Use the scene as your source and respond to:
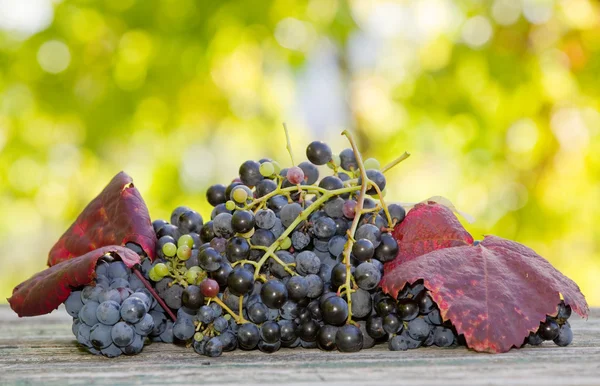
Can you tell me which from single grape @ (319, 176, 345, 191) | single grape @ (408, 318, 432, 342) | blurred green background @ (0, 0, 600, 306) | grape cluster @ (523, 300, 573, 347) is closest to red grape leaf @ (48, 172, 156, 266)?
single grape @ (319, 176, 345, 191)

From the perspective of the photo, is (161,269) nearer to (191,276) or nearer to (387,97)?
(191,276)

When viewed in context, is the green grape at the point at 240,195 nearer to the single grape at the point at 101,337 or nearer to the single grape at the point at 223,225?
the single grape at the point at 223,225

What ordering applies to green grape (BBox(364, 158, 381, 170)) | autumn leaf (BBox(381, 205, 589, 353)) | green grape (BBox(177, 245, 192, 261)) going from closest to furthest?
1. autumn leaf (BBox(381, 205, 589, 353))
2. green grape (BBox(177, 245, 192, 261))
3. green grape (BBox(364, 158, 381, 170))

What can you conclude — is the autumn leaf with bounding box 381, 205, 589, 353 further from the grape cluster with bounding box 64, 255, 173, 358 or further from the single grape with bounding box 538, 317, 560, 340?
the grape cluster with bounding box 64, 255, 173, 358

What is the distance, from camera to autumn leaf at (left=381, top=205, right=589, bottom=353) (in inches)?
27.3

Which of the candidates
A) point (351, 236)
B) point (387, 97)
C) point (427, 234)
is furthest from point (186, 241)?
point (387, 97)

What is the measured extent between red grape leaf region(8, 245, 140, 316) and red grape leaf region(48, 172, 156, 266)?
4 centimetres

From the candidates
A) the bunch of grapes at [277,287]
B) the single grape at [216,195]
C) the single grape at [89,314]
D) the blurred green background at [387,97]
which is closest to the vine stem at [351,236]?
the bunch of grapes at [277,287]

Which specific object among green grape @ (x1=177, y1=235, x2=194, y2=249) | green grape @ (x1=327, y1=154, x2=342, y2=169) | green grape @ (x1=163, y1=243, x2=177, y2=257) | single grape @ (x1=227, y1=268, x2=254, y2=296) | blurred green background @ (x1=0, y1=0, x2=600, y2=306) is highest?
blurred green background @ (x1=0, y1=0, x2=600, y2=306)

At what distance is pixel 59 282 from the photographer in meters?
0.76

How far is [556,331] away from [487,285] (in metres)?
0.11

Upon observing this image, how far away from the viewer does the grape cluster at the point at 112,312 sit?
2.41 feet

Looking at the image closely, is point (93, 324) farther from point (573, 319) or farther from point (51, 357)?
point (573, 319)

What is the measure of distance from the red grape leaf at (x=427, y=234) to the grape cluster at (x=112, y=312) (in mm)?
327
